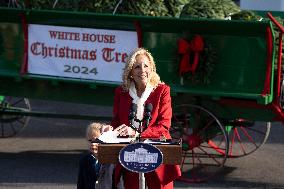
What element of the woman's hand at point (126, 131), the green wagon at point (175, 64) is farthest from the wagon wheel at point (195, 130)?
the woman's hand at point (126, 131)

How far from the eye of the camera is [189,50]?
7.55 metres

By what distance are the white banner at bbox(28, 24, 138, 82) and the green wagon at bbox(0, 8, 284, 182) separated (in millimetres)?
11

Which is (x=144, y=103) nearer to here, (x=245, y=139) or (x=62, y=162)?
(x=62, y=162)

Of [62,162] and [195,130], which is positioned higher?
[195,130]

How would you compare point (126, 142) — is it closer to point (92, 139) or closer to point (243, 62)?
point (92, 139)

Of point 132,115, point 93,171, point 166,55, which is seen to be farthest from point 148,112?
point 166,55

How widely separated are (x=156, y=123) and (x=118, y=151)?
0.57 m

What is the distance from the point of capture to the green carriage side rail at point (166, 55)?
7375mm

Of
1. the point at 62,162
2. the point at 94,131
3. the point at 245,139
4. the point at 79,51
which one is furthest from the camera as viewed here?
the point at 245,139

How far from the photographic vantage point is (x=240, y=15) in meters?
7.99

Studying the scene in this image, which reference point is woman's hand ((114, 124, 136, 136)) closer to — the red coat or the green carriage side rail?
the red coat

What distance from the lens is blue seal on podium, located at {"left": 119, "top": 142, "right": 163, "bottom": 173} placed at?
426 cm

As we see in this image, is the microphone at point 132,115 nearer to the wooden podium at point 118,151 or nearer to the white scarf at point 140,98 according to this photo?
the wooden podium at point 118,151

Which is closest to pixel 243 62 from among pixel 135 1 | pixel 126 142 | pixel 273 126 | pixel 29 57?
pixel 135 1
